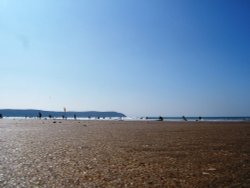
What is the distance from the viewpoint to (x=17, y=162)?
11.9 m

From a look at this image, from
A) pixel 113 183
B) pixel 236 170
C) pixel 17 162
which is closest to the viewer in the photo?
pixel 113 183

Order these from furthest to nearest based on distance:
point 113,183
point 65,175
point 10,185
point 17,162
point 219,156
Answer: point 219,156 → point 17,162 → point 65,175 → point 113,183 → point 10,185

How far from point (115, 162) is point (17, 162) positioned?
147 inches

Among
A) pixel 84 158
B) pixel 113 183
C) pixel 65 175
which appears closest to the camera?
pixel 113 183

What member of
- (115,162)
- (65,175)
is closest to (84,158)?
(115,162)

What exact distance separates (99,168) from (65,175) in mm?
1631

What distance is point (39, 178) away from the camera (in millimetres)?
9180

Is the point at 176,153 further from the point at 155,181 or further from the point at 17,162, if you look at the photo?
the point at 17,162

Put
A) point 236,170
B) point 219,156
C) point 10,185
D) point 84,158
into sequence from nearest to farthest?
point 10,185 → point 236,170 → point 84,158 → point 219,156

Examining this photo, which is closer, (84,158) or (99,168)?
(99,168)

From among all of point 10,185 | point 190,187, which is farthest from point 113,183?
point 10,185

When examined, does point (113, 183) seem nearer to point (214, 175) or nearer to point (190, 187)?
point (190, 187)

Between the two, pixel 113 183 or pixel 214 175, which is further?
pixel 214 175

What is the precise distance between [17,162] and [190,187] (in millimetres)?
6773
